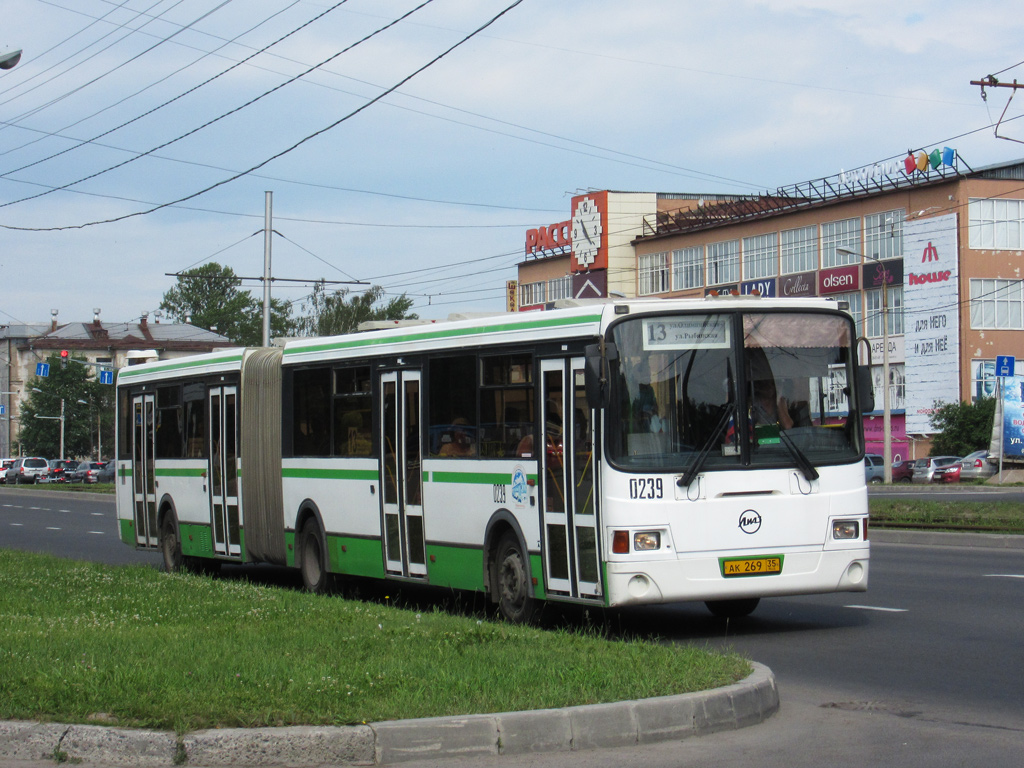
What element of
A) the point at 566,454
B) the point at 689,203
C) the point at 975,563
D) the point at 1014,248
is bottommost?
the point at 975,563

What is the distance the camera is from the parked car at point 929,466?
5634 cm

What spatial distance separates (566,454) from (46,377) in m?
97.3

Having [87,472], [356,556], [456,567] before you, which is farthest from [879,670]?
[87,472]

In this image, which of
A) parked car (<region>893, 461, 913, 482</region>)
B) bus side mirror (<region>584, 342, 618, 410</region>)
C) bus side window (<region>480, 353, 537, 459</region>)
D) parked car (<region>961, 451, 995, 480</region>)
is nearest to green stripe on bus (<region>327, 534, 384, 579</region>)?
bus side window (<region>480, 353, 537, 459</region>)

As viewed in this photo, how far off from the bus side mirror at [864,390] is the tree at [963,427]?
50257mm

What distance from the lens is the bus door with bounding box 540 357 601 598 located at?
11.3m

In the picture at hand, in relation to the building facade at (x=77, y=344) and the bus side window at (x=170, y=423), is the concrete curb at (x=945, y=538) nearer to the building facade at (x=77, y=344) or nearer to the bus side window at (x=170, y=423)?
the bus side window at (x=170, y=423)

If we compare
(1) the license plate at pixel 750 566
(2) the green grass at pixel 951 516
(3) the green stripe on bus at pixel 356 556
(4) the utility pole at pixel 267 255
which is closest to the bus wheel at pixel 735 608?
(1) the license plate at pixel 750 566

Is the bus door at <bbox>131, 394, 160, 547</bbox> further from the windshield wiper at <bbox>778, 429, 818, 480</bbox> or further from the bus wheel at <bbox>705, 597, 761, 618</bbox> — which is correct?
the windshield wiper at <bbox>778, 429, 818, 480</bbox>

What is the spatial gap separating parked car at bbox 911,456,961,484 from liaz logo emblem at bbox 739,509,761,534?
47.1 metres

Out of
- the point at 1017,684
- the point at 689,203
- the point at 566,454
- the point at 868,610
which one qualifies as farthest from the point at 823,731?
the point at 689,203

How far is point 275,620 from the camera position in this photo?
10930mm

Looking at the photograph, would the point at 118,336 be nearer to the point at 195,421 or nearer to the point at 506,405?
the point at 195,421

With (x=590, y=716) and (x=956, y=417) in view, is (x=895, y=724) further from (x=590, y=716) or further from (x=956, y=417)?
(x=956, y=417)
